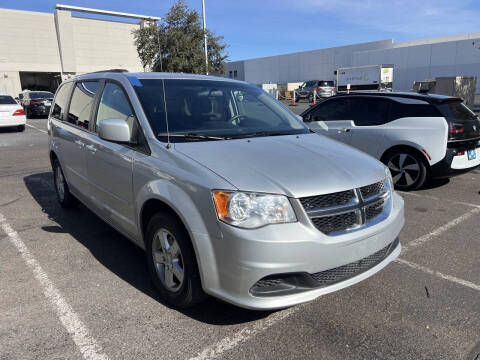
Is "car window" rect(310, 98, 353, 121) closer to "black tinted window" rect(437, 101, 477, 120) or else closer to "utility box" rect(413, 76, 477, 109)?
"black tinted window" rect(437, 101, 477, 120)

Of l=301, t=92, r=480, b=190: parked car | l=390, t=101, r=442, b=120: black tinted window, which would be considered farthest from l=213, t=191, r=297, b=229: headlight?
l=390, t=101, r=442, b=120: black tinted window

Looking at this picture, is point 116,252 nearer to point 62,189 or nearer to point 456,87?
point 62,189

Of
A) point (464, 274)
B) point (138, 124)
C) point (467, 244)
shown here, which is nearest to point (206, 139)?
point (138, 124)

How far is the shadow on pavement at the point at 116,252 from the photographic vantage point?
2.88 m

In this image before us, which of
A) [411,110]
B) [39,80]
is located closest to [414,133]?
[411,110]

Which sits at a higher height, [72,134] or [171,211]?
[72,134]

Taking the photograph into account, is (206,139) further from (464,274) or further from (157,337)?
(464,274)

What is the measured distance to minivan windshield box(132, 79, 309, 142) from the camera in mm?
3213

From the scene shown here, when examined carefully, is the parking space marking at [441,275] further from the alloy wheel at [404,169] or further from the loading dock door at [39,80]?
the loading dock door at [39,80]

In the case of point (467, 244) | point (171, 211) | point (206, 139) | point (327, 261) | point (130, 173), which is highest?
point (206, 139)

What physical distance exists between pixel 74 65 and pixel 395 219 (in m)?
52.3

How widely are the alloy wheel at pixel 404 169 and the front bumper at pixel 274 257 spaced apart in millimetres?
4195

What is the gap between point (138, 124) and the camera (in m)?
3.18

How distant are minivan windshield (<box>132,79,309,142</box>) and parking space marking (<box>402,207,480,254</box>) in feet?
5.66
